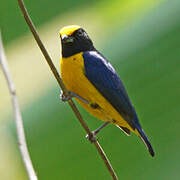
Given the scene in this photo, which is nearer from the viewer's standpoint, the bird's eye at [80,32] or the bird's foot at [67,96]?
the bird's foot at [67,96]

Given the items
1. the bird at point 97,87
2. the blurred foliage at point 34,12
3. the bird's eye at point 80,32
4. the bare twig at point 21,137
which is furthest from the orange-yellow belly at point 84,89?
the bare twig at point 21,137

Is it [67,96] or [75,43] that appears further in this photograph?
[75,43]

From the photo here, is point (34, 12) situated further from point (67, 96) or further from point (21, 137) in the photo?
point (21, 137)

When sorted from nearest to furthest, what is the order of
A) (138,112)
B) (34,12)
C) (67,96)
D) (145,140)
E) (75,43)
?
(67,96)
(145,140)
(138,112)
(75,43)
(34,12)

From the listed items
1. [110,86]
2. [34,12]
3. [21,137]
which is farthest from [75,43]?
[21,137]

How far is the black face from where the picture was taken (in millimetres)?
4084

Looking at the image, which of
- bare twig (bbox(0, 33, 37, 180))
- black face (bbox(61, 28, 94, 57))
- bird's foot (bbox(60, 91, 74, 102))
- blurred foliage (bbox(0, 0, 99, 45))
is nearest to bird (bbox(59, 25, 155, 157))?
black face (bbox(61, 28, 94, 57))

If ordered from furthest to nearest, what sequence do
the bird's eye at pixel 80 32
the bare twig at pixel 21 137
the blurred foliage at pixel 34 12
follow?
the blurred foliage at pixel 34 12 → the bird's eye at pixel 80 32 → the bare twig at pixel 21 137

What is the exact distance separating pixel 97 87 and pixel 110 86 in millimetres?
138

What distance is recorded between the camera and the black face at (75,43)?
13.4 ft

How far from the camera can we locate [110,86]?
3980 mm

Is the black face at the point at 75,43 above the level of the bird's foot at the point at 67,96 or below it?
above

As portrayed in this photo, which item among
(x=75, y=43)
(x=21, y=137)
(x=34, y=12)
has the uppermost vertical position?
(x=34, y=12)

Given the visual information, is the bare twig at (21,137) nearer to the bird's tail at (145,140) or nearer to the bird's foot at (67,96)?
the bird's foot at (67,96)
